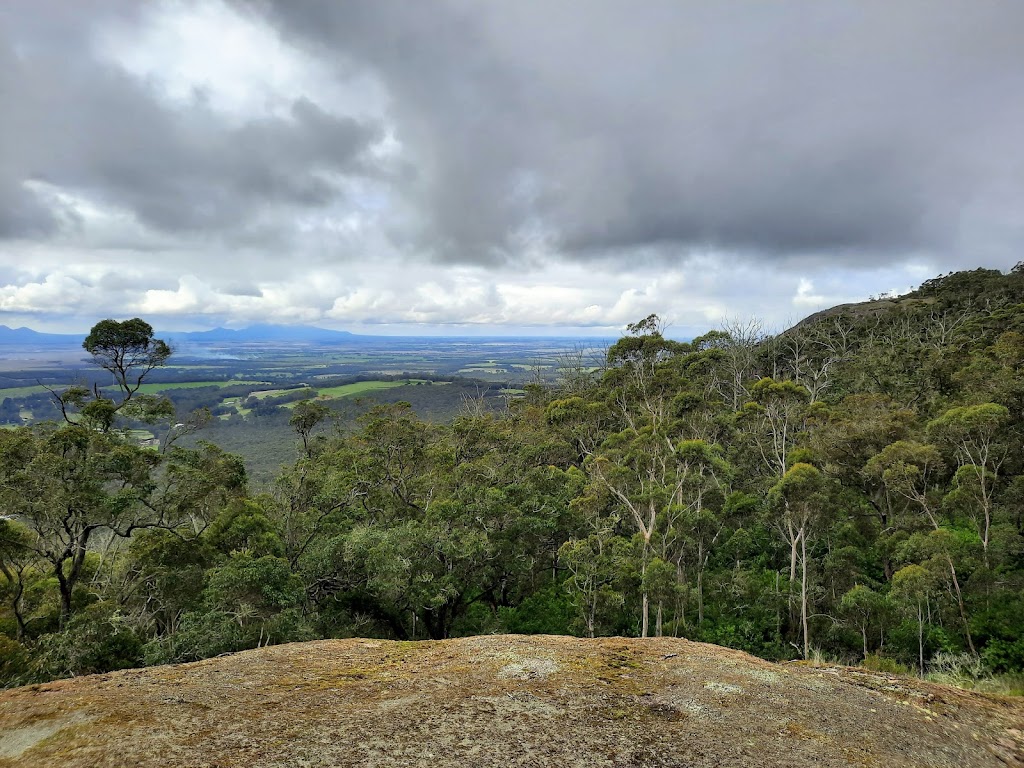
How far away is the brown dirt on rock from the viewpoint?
3340mm

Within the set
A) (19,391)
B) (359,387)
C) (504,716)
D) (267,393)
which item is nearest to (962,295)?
(504,716)

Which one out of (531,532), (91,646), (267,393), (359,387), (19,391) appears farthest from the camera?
(359,387)

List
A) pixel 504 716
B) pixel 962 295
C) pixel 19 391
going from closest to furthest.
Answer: pixel 504 716
pixel 962 295
pixel 19 391

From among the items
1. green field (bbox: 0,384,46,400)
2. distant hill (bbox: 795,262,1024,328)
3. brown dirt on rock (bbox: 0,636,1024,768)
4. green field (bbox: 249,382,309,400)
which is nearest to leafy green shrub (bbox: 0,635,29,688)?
brown dirt on rock (bbox: 0,636,1024,768)

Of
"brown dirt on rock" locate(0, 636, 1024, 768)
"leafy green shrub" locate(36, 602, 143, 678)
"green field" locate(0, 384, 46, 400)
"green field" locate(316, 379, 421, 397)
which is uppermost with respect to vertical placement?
"brown dirt on rock" locate(0, 636, 1024, 768)

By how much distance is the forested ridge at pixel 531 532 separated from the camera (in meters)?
11.8

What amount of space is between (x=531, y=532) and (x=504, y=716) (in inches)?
606

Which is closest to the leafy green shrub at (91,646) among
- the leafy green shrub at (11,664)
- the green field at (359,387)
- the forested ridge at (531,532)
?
the forested ridge at (531,532)

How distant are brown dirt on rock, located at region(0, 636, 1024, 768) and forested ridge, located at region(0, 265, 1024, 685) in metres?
4.15

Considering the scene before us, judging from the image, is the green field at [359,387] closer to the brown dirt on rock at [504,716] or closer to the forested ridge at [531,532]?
the forested ridge at [531,532]

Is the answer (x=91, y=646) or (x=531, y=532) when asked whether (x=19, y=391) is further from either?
(x=531, y=532)

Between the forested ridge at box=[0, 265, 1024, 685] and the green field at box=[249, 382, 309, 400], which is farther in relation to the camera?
the green field at box=[249, 382, 309, 400]

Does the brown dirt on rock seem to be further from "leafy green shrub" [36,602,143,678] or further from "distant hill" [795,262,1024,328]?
"distant hill" [795,262,1024,328]

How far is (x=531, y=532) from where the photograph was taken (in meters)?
19.0
